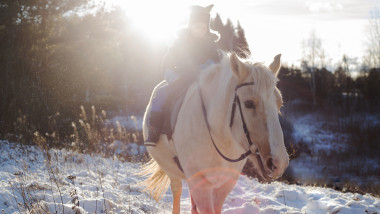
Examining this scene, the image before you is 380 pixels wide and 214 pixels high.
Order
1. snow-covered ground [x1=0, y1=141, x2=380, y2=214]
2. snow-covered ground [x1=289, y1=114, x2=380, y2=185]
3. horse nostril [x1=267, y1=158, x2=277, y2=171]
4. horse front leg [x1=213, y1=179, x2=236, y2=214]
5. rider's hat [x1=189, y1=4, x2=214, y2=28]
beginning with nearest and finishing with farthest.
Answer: horse nostril [x1=267, y1=158, x2=277, y2=171]
horse front leg [x1=213, y1=179, x2=236, y2=214]
rider's hat [x1=189, y1=4, x2=214, y2=28]
snow-covered ground [x1=0, y1=141, x2=380, y2=214]
snow-covered ground [x1=289, y1=114, x2=380, y2=185]

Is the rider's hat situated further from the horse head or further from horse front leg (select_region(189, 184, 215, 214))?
horse front leg (select_region(189, 184, 215, 214))

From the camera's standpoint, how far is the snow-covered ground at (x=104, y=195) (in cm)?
387

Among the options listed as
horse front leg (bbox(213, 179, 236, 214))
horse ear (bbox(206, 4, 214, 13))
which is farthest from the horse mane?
horse ear (bbox(206, 4, 214, 13))

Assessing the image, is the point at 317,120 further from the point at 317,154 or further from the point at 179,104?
the point at 179,104

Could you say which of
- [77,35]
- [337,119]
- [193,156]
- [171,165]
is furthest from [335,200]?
[337,119]

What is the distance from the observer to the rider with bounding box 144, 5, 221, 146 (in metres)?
3.28

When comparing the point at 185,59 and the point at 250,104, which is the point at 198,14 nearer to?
the point at 185,59

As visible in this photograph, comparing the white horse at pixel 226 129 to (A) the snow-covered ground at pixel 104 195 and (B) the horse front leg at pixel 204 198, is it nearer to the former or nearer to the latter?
(B) the horse front leg at pixel 204 198

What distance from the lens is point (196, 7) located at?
357cm

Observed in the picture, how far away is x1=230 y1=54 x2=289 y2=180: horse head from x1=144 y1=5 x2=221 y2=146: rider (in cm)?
107

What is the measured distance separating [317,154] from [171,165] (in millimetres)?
18563

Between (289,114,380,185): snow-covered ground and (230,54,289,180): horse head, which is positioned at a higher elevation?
(230,54,289,180): horse head

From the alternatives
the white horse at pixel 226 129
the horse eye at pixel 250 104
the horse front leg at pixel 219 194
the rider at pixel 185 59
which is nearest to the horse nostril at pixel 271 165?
the white horse at pixel 226 129

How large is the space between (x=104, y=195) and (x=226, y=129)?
10.0 ft
